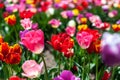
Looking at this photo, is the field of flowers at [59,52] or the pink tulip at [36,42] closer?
the field of flowers at [59,52]

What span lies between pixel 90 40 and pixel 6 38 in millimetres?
2433

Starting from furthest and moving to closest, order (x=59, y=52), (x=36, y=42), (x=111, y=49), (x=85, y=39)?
(x=59, y=52) < (x=85, y=39) < (x=36, y=42) < (x=111, y=49)

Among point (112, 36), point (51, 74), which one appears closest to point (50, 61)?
point (51, 74)

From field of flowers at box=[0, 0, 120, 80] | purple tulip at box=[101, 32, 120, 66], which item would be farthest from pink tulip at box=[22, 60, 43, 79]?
purple tulip at box=[101, 32, 120, 66]

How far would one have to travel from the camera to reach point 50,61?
4.39 metres

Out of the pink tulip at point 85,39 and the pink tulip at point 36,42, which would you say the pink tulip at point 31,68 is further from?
the pink tulip at point 85,39

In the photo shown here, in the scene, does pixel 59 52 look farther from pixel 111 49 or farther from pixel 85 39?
pixel 111 49

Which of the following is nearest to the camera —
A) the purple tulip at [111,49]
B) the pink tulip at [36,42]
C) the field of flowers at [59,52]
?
the purple tulip at [111,49]

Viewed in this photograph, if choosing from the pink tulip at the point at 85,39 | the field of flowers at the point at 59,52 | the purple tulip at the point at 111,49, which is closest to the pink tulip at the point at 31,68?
the field of flowers at the point at 59,52

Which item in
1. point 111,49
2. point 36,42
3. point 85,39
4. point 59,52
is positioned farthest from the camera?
point 59,52

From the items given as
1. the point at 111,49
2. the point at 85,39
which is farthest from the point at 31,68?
the point at 111,49

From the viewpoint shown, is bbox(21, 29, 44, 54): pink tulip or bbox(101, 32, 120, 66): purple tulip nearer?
bbox(101, 32, 120, 66): purple tulip

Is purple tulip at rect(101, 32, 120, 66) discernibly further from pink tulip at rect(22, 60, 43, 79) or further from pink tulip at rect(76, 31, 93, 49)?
pink tulip at rect(76, 31, 93, 49)

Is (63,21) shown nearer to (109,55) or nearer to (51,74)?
(51,74)
